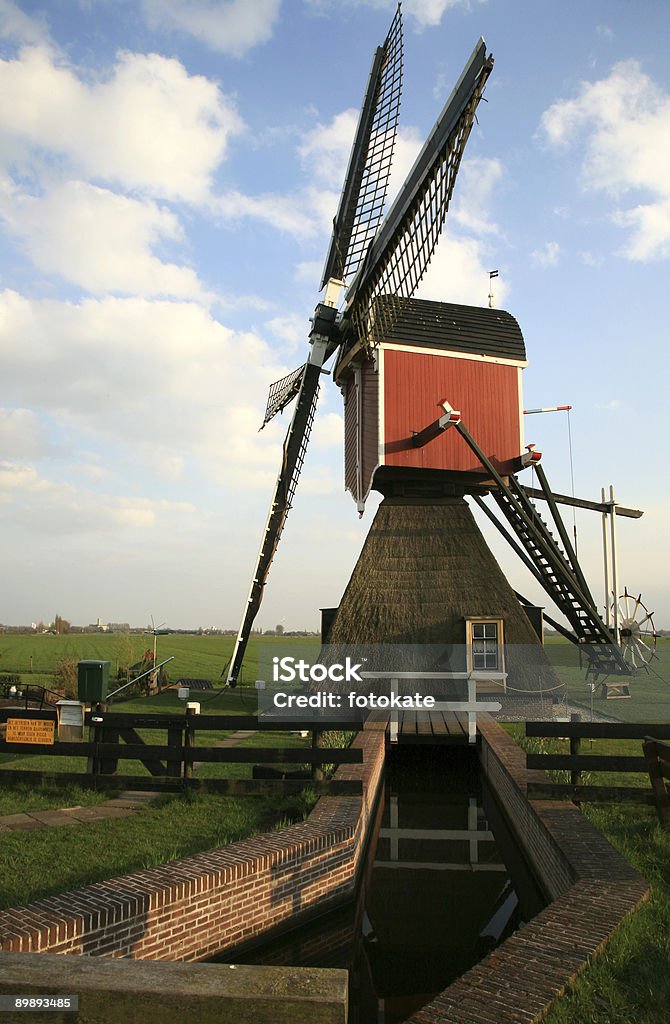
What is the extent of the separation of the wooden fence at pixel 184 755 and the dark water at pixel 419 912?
1.16 m

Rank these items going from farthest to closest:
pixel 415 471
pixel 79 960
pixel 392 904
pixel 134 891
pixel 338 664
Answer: pixel 415 471, pixel 338 664, pixel 392 904, pixel 134 891, pixel 79 960

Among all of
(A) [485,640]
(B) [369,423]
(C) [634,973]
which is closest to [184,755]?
(C) [634,973]

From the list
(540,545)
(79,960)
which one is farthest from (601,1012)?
(540,545)

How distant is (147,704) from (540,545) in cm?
1100

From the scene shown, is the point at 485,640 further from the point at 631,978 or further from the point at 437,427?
the point at 631,978

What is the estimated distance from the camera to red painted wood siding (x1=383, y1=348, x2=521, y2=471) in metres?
16.7

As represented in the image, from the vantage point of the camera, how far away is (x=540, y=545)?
16.0 meters

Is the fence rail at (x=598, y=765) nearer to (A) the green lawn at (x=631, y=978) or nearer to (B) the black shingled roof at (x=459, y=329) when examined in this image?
(A) the green lawn at (x=631, y=978)

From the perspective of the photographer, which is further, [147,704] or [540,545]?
[147,704]

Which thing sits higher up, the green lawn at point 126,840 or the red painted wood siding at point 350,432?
the red painted wood siding at point 350,432

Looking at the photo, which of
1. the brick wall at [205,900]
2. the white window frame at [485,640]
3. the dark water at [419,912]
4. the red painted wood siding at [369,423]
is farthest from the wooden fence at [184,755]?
the red painted wood siding at [369,423]

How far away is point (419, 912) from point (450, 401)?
40.6 ft

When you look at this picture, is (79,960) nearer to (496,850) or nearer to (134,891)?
(134,891)

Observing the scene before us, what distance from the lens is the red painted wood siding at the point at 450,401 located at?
659 inches
